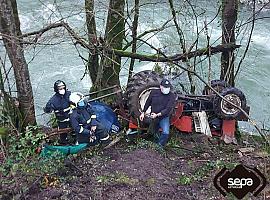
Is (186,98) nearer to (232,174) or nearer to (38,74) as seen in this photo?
(232,174)

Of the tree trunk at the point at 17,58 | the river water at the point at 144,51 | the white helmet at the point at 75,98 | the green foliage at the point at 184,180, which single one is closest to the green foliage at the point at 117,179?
the green foliage at the point at 184,180

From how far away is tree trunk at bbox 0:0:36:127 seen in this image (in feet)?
25.4

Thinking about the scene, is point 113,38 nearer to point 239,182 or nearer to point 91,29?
point 91,29

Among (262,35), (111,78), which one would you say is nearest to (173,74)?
(111,78)

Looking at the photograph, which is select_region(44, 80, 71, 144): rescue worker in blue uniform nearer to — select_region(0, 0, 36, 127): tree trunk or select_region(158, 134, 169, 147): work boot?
select_region(0, 0, 36, 127): tree trunk

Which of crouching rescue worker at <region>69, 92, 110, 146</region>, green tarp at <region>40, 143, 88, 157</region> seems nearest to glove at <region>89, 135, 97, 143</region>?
crouching rescue worker at <region>69, 92, 110, 146</region>

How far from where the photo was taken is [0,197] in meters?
6.63

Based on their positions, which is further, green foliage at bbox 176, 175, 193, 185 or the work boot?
the work boot

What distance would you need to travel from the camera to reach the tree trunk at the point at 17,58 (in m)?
7.73

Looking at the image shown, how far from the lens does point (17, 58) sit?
26.4 feet

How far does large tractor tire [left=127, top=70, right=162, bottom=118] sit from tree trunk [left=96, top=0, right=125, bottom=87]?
171 cm

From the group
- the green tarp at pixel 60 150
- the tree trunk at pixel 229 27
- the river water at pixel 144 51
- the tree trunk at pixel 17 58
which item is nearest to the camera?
the tree trunk at pixel 17 58

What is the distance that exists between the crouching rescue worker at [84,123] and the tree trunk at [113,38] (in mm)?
2247

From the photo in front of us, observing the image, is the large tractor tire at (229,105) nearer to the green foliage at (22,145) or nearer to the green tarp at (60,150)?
the green tarp at (60,150)
